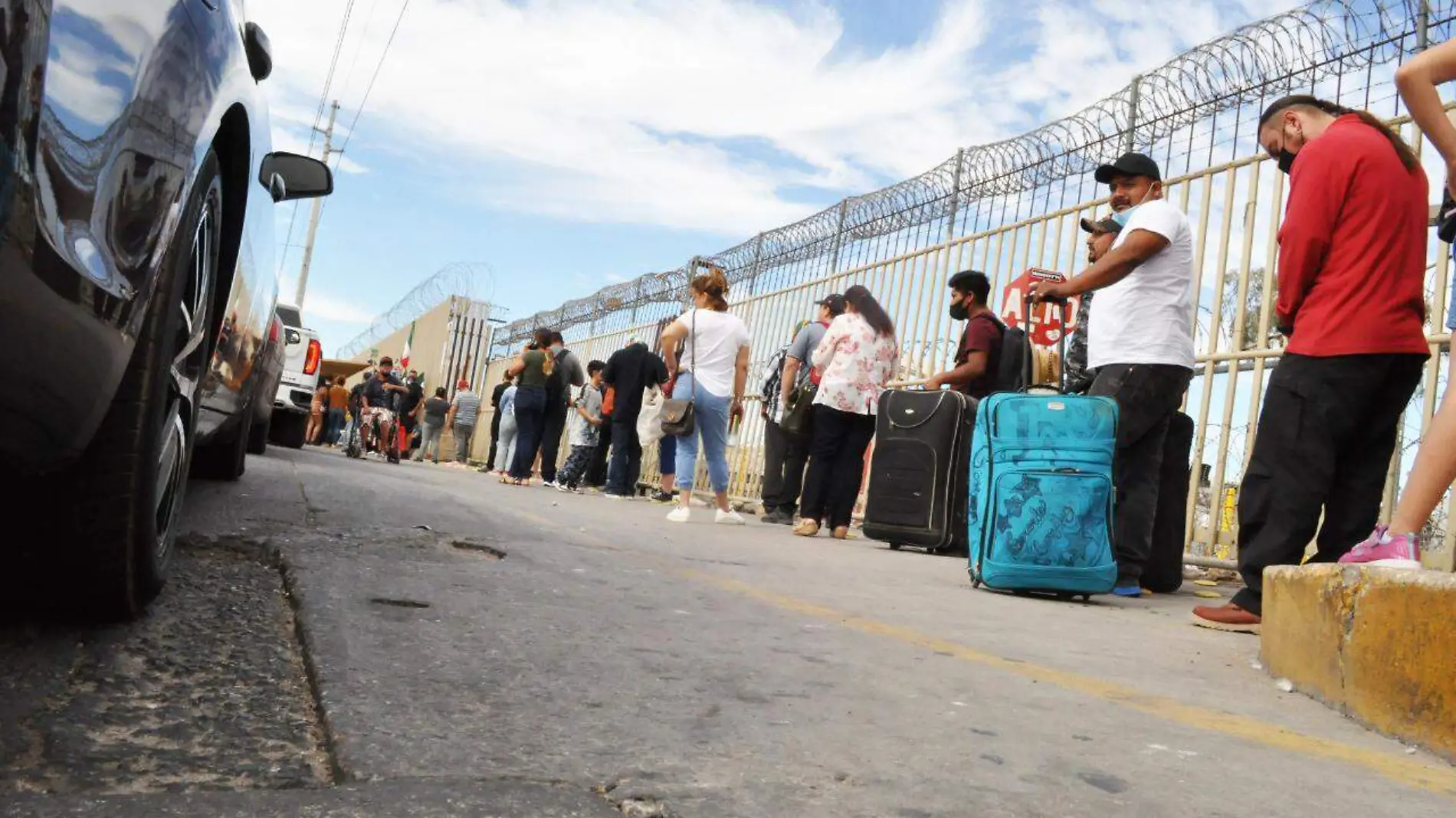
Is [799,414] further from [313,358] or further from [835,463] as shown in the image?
[313,358]

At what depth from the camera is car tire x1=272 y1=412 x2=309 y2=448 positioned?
14.4 meters

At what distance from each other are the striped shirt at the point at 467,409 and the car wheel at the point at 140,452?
19391 millimetres

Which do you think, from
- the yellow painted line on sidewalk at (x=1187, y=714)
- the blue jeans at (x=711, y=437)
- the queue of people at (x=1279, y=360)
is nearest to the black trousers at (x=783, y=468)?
the blue jeans at (x=711, y=437)

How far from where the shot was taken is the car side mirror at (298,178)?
141 inches

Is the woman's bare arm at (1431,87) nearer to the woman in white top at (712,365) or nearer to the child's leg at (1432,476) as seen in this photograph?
the child's leg at (1432,476)

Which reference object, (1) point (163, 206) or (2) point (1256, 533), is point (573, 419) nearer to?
(2) point (1256, 533)

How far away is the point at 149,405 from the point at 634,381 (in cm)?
976

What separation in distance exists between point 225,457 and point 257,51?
392cm

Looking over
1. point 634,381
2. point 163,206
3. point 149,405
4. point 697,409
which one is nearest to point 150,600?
point 149,405

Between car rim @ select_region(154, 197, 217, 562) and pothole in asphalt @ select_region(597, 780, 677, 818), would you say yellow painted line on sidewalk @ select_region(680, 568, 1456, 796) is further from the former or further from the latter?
car rim @ select_region(154, 197, 217, 562)

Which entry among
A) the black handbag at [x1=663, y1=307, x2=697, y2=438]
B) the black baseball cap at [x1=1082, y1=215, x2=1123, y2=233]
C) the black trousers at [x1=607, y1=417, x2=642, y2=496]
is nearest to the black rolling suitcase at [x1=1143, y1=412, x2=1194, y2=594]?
the black baseball cap at [x1=1082, y1=215, x2=1123, y2=233]

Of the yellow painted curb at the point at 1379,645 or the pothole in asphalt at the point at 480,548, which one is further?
the pothole in asphalt at the point at 480,548

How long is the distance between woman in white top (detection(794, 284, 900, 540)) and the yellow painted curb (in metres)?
5.05

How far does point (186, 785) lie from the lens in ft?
5.10
